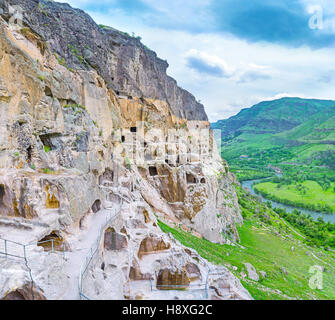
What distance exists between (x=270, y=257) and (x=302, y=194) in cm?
7552

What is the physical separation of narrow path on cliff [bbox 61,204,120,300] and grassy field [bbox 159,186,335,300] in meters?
9.44

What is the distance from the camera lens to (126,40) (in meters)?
45.1

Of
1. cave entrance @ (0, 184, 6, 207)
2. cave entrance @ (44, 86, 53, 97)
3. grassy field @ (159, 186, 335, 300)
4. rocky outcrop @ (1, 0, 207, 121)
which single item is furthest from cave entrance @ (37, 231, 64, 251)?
rocky outcrop @ (1, 0, 207, 121)

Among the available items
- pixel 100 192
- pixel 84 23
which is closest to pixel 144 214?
pixel 100 192

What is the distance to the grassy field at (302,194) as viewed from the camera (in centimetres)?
8969

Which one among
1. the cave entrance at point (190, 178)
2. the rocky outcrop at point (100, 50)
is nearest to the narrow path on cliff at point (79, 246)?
the rocky outcrop at point (100, 50)

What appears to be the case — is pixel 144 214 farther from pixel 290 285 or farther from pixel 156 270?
pixel 290 285

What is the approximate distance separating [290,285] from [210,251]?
391 inches

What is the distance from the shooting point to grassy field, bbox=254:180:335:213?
294ft

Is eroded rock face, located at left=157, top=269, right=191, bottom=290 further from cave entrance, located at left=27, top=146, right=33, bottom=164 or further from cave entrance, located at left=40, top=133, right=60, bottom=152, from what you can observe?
cave entrance, located at left=40, top=133, right=60, bottom=152

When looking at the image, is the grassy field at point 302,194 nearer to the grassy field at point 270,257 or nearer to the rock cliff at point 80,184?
the grassy field at point 270,257

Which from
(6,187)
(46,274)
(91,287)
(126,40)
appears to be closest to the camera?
(46,274)

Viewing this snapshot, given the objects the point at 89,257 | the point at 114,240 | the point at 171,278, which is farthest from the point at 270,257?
the point at 89,257

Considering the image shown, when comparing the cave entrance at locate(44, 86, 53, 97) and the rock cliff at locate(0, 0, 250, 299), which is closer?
the rock cliff at locate(0, 0, 250, 299)
